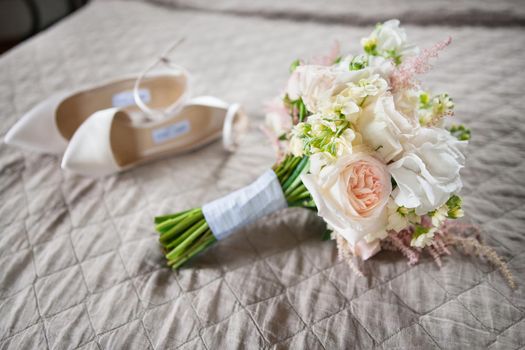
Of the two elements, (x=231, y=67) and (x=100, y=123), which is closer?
(x=100, y=123)

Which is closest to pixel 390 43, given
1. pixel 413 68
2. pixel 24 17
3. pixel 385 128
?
pixel 413 68

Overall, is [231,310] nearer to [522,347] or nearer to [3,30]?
Answer: [522,347]

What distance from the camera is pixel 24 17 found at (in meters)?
2.13

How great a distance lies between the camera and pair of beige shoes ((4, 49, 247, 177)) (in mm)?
796

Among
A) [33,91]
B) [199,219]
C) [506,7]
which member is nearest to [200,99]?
[199,219]

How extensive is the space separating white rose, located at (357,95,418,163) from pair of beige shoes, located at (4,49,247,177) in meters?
0.44

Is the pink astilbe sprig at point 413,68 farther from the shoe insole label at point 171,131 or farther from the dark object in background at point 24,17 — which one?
the dark object in background at point 24,17

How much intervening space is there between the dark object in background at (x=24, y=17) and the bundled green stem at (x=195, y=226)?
80.1 inches

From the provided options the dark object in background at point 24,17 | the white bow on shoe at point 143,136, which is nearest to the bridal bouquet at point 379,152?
the white bow on shoe at point 143,136

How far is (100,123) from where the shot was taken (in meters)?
0.80

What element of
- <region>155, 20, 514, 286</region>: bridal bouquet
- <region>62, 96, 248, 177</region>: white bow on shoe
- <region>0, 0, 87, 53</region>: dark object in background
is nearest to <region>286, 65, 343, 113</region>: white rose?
<region>155, 20, 514, 286</region>: bridal bouquet

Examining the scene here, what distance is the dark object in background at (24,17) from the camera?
6.82 ft

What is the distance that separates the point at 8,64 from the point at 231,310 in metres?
1.07

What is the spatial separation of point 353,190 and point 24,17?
7.64 feet
